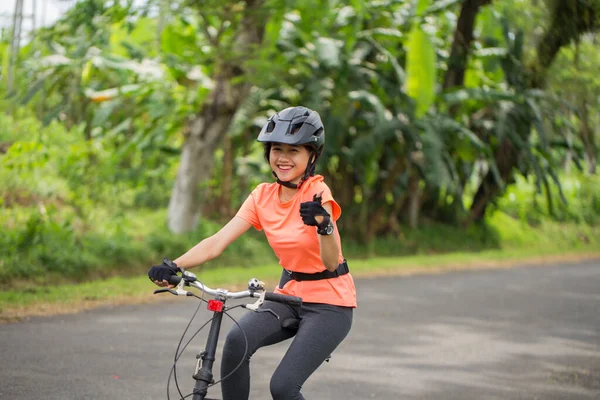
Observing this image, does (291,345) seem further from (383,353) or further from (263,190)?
(383,353)

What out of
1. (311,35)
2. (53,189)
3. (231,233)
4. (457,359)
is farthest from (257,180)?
(231,233)

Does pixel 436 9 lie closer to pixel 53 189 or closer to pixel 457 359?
pixel 53 189

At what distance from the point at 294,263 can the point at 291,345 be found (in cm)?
39

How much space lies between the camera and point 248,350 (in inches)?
156

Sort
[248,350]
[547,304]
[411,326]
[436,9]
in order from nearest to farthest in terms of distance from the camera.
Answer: [248,350]
[411,326]
[547,304]
[436,9]

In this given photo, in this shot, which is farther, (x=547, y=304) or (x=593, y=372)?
(x=547, y=304)

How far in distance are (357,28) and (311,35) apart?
860 mm

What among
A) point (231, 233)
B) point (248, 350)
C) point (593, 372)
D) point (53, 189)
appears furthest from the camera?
point (53, 189)

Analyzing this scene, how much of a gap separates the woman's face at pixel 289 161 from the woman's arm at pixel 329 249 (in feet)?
0.98

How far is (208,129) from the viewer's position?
46.2 ft

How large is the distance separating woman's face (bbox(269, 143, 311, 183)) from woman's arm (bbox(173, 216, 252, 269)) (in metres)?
0.34

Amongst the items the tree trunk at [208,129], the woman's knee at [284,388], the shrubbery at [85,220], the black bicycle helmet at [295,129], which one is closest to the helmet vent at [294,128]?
the black bicycle helmet at [295,129]

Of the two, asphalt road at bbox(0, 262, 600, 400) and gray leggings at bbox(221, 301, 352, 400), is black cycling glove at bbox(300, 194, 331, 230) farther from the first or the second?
asphalt road at bbox(0, 262, 600, 400)

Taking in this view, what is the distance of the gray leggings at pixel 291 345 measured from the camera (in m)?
3.91
